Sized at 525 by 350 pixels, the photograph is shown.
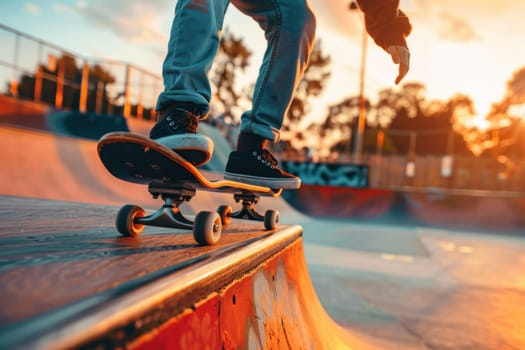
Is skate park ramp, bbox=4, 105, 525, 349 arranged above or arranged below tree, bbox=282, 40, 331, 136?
below

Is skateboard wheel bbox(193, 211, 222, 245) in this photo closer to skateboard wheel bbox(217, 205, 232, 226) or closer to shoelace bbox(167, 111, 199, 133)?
shoelace bbox(167, 111, 199, 133)

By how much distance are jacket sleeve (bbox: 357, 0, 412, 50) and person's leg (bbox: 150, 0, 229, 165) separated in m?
0.81

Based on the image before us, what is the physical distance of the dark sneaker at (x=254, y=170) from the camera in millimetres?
1706

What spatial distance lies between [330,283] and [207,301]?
252 cm

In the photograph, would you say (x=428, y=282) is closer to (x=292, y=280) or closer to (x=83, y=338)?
(x=292, y=280)

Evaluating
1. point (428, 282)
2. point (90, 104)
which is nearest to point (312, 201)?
point (428, 282)

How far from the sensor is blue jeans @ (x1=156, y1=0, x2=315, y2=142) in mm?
1448

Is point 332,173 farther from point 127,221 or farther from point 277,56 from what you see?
point 127,221

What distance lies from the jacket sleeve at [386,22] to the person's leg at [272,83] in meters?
0.32

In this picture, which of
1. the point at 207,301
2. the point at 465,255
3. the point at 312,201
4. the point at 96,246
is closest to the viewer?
the point at 207,301

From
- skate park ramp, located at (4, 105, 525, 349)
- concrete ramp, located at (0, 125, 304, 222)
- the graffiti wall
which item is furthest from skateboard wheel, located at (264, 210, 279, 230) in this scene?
the graffiti wall

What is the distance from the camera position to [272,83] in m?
1.75

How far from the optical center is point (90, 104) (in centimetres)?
2552

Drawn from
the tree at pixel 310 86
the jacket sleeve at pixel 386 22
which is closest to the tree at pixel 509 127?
the tree at pixel 310 86
